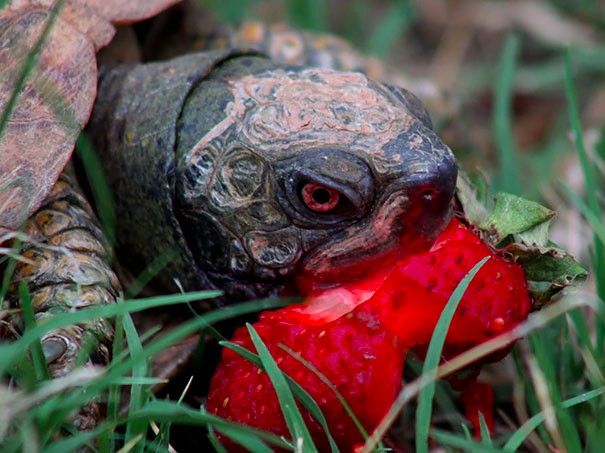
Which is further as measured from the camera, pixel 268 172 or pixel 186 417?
pixel 268 172

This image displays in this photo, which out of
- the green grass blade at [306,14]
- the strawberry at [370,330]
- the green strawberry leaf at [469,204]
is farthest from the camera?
the green grass blade at [306,14]

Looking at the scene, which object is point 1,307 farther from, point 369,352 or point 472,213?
point 472,213

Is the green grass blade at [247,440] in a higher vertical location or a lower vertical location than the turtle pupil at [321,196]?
lower

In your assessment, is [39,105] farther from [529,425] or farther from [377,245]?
[529,425]

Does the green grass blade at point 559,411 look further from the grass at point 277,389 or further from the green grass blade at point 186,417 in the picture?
the green grass blade at point 186,417

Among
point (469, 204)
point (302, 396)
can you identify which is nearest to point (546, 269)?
point (469, 204)

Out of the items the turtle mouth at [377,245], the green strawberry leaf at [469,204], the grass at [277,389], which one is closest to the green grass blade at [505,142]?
the grass at [277,389]

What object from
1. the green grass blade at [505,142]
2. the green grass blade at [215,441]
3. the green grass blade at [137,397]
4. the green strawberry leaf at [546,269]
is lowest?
the green grass blade at [505,142]
